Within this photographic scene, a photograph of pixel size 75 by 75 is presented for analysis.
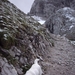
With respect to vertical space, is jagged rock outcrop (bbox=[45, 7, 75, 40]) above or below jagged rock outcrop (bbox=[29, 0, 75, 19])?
below

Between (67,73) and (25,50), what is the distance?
3823mm

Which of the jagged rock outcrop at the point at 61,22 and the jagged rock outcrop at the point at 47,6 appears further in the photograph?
the jagged rock outcrop at the point at 47,6

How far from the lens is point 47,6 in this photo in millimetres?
95375

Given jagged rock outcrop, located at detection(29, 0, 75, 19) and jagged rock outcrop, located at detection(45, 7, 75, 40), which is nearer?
jagged rock outcrop, located at detection(45, 7, 75, 40)

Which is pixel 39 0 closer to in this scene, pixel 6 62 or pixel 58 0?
pixel 58 0

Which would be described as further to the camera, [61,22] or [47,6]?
[47,6]

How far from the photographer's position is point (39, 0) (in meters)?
101

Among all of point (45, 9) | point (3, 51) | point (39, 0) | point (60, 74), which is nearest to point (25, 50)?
point (3, 51)

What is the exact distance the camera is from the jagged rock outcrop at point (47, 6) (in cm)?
9312

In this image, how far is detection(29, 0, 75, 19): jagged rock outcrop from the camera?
93.1m

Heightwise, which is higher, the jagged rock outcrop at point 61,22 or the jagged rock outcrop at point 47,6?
the jagged rock outcrop at point 47,6

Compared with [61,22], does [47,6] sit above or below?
above

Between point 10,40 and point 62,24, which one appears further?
point 62,24

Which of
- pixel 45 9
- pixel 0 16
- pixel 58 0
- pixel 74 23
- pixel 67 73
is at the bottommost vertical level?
pixel 67 73
